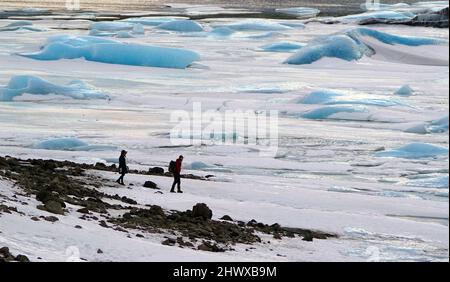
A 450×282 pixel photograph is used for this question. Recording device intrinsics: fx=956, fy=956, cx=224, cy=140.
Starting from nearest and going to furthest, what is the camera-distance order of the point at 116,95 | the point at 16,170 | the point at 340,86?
1. the point at 16,170
2. the point at 116,95
3. the point at 340,86

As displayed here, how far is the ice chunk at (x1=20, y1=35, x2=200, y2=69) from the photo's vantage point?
1091 inches

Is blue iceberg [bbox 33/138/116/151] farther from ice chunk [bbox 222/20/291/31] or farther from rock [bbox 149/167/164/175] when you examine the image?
ice chunk [bbox 222/20/291/31]

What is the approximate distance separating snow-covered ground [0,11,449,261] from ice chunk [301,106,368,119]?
5 centimetres

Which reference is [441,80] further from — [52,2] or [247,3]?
[52,2]

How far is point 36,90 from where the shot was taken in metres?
21.5

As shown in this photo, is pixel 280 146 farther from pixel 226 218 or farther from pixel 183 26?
pixel 183 26

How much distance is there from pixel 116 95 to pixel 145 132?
5.04 m

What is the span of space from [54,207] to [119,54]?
66.6 ft

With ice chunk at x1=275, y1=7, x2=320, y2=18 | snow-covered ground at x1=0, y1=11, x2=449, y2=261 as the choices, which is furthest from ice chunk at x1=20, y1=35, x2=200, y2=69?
ice chunk at x1=275, y1=7, x2=320, y2=18

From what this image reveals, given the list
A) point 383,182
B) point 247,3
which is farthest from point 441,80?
point 247,3

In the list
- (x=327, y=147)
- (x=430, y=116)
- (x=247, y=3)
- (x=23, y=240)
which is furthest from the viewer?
(x=247, y=3)

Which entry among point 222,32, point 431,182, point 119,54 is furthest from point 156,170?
point 222,32

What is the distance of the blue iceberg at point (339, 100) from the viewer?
65.6 feet
